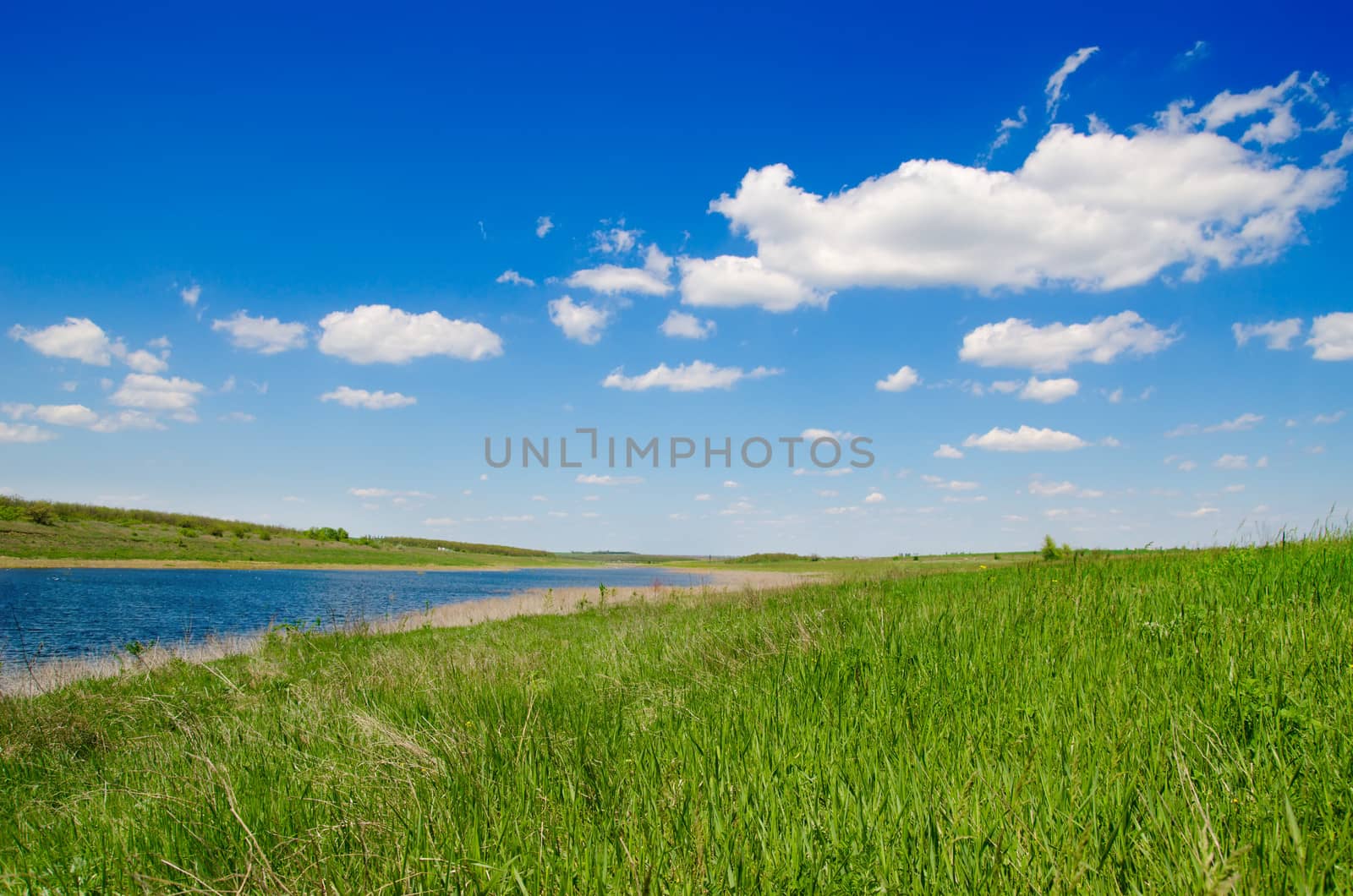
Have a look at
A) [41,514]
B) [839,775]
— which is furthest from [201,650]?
[41,514]

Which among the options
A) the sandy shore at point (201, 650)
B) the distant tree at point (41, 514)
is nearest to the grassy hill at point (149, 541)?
the distant tree at point (41, 514)

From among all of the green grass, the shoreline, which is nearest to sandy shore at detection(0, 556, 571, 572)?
the shoreline

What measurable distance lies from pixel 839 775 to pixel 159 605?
40.0 metres

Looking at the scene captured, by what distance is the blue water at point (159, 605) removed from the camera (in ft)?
68.7

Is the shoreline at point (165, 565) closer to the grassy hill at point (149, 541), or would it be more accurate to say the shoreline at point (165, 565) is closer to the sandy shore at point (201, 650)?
the grassy hill at point (149, 541)

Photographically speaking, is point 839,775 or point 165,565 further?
point 165,565

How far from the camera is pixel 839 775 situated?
2.74 metres

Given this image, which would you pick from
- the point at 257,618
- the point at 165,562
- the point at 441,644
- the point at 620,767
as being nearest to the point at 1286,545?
the point at 620,767

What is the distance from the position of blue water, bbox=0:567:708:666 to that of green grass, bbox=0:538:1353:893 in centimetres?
1265

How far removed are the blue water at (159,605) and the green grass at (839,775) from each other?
12.7 metres

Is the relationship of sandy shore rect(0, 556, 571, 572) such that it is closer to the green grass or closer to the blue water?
the blue water

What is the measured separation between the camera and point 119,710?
9.38 meters

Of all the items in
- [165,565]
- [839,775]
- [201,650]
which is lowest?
[165,565]

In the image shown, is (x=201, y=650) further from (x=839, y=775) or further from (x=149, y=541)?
(x=149, y=541)
